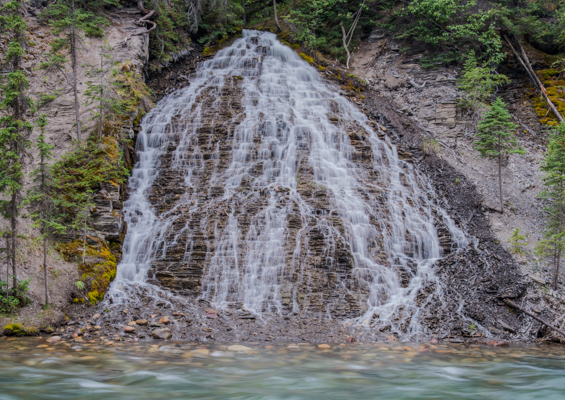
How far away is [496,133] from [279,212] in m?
8.93

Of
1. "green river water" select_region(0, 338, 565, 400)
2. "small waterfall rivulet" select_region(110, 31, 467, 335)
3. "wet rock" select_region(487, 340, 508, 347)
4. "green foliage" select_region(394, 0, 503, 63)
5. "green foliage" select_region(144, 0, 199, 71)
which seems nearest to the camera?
"green river water" select_region(0, 338, 565, 400)

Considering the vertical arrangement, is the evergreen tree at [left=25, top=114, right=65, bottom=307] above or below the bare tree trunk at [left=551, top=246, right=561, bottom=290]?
above

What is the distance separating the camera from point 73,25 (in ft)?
41.5

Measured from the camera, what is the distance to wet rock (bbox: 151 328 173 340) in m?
Answer: 7.70

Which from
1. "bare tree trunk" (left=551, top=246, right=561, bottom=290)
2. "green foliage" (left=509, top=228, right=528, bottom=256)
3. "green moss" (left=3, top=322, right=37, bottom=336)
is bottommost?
"green moss" (left=3, top=322, right=37, bottom=336)

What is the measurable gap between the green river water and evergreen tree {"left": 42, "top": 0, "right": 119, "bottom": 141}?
8698 mm

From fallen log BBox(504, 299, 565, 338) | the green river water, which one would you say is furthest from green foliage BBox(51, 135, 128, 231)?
fallen log BBox(504, 299, 565, 338)

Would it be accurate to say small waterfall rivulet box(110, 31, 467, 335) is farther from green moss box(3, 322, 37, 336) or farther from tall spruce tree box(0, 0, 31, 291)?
tall spruce tree box(0, 0, 31, 291)

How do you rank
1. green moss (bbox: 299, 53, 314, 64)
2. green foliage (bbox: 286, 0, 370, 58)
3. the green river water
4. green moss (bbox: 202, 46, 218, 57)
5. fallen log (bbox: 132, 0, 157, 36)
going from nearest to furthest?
1. the green river water
2. fallen log (bbox: 132, 0, 157, 36)
3. green moss (bbox: 299, 53, 314, 64)
4. green moss (bbox: 202, 46, 218, 57)
5. green foliage (bbox: 286, 0, 370, 58)

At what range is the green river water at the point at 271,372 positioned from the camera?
451 centimetres

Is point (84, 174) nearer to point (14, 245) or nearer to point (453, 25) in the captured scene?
point (14, 245)

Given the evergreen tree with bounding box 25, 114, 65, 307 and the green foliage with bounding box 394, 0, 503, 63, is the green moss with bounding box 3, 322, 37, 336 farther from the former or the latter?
the green foliage with bounding box 394, 0, 503, 63

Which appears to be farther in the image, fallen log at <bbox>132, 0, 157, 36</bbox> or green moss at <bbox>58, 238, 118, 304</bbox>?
fallen log at <bbox>132, 0, 157, 36</bbox>

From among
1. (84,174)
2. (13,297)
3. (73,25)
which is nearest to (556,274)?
(13,297)
